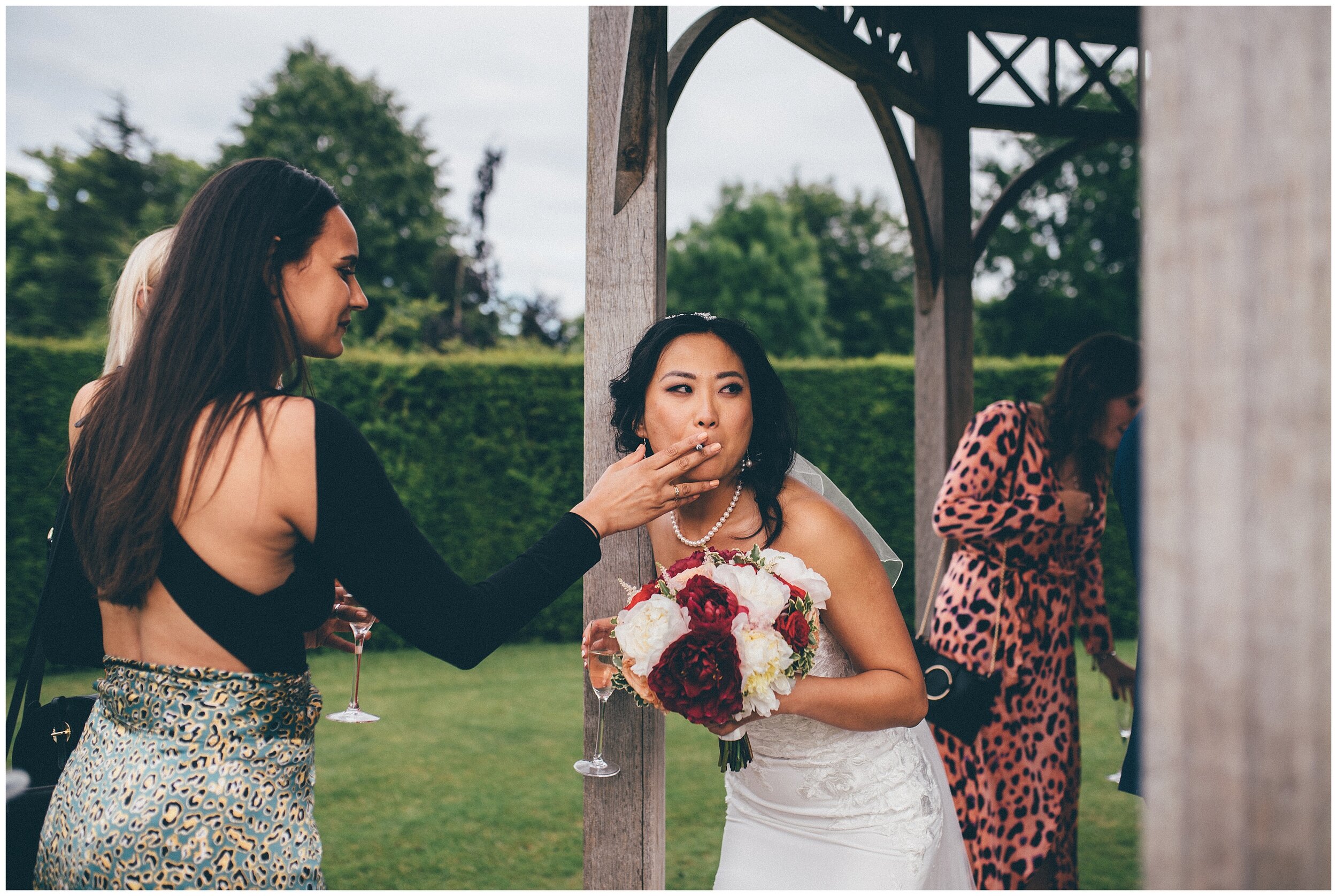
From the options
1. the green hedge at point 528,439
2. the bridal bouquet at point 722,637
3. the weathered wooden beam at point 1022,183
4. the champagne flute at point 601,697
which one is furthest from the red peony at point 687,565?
the green hedge at point 528,439

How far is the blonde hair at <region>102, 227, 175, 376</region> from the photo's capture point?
190 centimetres

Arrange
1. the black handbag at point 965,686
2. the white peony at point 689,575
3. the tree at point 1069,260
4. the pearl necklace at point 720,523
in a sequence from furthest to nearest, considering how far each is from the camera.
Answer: the tree at point 1069,260 → the black handbag at point 965,686 → the pearl necklace at point 720,523 → the white peony at point 689,575

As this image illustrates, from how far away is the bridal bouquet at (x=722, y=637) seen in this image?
6.02 ft

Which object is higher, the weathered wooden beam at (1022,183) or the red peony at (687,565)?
the weathered wooden beam at (1022,183)

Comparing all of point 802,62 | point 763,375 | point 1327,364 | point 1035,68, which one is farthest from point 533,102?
point 1327,364

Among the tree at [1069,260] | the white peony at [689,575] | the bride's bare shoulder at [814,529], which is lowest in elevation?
the white peony at [689,575]

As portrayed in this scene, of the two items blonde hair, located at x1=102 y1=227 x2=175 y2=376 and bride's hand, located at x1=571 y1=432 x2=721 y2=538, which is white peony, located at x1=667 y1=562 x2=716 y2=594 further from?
blonde hair, located at x1=102 y1=227 x2=175 y2=376

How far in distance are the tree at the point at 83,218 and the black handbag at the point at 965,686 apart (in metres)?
20.7

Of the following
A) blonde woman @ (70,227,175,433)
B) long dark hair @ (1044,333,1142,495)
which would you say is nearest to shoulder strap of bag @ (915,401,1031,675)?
long dark hair @ (1044,333,1142,495)

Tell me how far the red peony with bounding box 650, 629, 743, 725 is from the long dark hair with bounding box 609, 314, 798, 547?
1.61 ft

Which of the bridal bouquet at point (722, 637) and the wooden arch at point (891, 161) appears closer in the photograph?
the bridal bouquet at point (722, 637)

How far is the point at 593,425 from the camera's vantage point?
2.36 m

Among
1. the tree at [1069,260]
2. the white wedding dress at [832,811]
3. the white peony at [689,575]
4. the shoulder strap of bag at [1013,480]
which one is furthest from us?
the tree at [1069,260]

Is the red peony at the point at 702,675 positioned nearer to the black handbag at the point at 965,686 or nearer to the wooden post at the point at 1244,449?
the wooden post at the point at 1244,449
